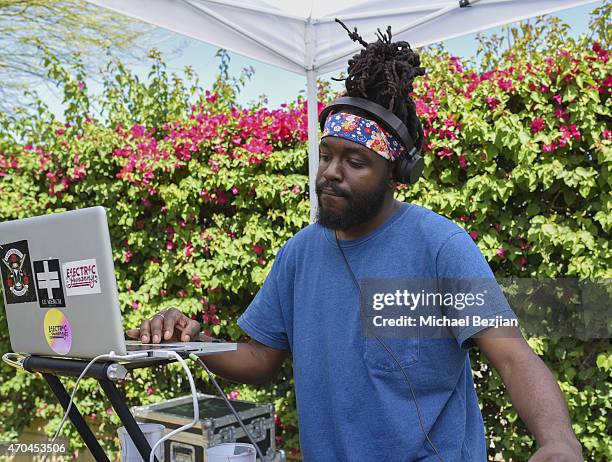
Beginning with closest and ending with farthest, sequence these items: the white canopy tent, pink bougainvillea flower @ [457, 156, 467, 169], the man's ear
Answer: the man's ear, the white canopy tent, pink bougainvillea flower @ [457, 156, 467, 169]

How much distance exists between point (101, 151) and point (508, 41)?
15.0 feet

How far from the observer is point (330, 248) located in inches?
75.9

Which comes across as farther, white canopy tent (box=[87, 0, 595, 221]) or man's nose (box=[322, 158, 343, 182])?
white canopy tent (box=[87, 0, 595, 221])

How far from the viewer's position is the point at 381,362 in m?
1.71

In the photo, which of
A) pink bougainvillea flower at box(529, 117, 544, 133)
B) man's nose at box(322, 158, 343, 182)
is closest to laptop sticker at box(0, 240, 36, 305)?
man's nose at box(322, 158, 343, 182)

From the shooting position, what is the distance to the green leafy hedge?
3338mm

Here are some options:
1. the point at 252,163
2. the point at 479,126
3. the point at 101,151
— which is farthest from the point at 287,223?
the point at 101,151

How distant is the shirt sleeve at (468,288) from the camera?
1.55 m

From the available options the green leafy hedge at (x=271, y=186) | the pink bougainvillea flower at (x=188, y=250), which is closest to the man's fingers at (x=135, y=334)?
the green leafy hedge at (x=271, y=186)

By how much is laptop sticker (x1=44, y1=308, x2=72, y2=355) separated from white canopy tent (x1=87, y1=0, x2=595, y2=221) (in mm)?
1707

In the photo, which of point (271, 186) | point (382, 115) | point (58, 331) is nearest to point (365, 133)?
point (382, 115)

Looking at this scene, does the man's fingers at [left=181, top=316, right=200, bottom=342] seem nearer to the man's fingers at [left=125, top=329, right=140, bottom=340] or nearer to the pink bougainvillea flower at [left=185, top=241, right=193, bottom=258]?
the man's fingers at [left=125, top=329, right=140, bottom=340]

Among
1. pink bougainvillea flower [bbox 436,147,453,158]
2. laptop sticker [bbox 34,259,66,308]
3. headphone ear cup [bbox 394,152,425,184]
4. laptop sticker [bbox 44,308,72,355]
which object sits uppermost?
pink bougainvillea flower [bbox 436,147,453,158]

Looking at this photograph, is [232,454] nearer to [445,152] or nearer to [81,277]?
[81,277]
